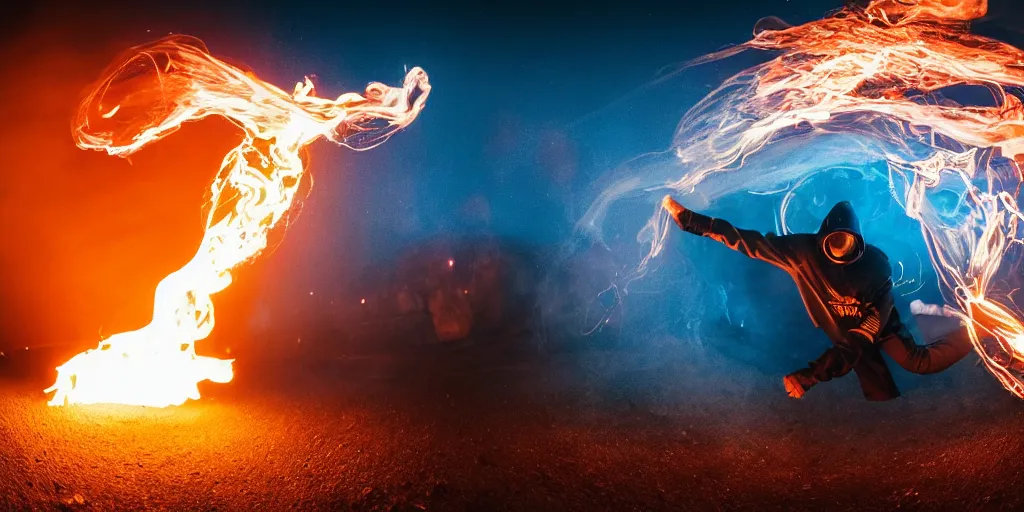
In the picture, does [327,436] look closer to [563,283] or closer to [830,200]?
[563,283]

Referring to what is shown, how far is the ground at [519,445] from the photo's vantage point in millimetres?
3922

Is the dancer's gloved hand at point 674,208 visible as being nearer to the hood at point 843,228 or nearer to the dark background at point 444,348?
the hood at point 843,228

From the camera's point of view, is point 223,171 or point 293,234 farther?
point 293,234

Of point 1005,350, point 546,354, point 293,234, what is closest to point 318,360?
point 293,234

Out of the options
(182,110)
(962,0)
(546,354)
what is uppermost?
(182,110)

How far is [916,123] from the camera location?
6.07 m

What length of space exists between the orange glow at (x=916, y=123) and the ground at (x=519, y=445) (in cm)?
149

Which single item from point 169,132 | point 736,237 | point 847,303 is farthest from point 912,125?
point 169,132

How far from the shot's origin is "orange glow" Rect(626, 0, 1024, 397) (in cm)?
529

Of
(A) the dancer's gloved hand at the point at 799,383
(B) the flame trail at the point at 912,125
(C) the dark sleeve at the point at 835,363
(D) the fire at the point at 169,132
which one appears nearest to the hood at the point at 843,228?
(C) the dark sleeve at the point at 835,363

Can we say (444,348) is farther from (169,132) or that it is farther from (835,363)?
(835,363)

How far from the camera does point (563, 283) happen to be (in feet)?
29.7

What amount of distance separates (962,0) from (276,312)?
1009cm

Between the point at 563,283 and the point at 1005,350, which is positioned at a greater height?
the point at 563,283
